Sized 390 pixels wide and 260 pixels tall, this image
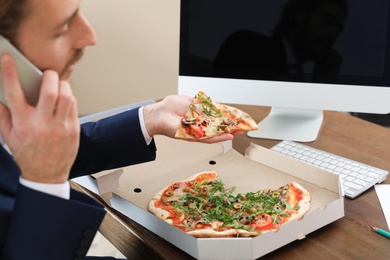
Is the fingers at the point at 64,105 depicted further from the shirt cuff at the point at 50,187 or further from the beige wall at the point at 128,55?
the beige wall at the point at 128,55

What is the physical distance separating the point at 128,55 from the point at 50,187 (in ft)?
5.71

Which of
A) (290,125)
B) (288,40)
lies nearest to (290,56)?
(288,40)

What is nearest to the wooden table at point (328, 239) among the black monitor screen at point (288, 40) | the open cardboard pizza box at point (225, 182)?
the open cardboard pizza box at point (225, 182)

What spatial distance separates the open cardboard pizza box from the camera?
95 cm

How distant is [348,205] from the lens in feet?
3.79

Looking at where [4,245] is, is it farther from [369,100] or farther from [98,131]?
[369,100]

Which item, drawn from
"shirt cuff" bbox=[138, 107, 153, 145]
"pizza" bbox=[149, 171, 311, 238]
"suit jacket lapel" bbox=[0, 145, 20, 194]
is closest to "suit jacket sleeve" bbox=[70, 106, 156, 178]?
"shirt cuff" bbox=[138, 107, 153, 145]

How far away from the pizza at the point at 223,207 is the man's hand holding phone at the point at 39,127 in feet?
0.87

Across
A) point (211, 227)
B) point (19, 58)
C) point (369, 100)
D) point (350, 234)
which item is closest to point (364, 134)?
point (369, 100)

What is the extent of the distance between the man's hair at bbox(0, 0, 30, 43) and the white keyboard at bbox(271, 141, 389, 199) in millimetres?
703

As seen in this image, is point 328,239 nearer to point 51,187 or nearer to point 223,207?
point 223,207

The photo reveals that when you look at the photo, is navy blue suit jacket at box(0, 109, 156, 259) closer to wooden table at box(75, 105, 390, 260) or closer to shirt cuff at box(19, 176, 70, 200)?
shirt cuff at box(19, 176, 70, 200)

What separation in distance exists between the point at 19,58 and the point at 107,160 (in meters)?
0.39

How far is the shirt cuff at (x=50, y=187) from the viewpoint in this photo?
870 mm
